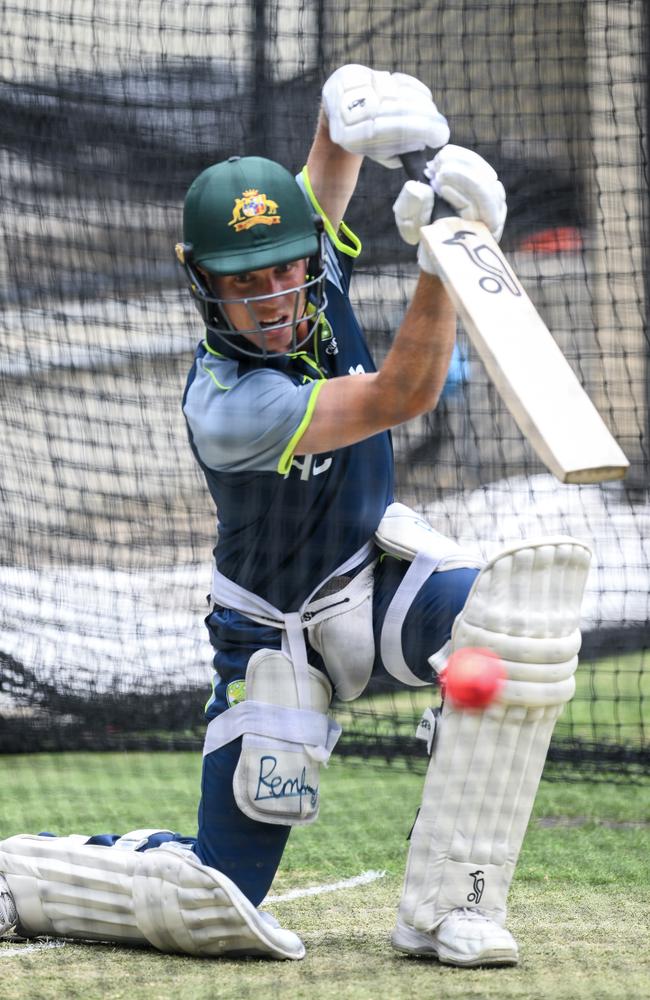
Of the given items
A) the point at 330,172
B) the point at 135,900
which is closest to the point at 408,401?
the point at 330,172

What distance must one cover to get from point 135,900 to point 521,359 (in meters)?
1.25

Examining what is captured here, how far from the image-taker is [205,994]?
2268mm

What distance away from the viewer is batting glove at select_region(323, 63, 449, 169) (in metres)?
2.38

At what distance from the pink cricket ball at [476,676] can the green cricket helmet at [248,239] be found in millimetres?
635

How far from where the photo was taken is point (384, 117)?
7.82 ft

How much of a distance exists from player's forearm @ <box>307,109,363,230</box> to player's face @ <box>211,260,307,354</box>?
0.30 meters

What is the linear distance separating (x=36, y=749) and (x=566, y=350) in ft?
10.4

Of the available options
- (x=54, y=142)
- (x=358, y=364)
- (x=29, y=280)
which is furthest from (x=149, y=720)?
(x=358, y=364)

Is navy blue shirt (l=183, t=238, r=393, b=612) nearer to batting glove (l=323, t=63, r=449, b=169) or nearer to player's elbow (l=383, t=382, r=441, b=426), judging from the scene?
player's elbow (l=383, t=382, r=441, b=426)

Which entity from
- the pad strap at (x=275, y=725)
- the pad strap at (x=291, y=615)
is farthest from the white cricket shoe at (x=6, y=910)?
the pad strap at (x=291, y=615)

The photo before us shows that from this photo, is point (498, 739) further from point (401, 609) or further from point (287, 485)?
point (287, 485)

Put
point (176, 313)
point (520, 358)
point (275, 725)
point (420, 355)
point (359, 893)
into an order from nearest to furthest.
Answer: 1. point (520, 358)
2. point (420, 355)
3. point (275, 725)
4. point (359, 893)
5. point (176, 313)

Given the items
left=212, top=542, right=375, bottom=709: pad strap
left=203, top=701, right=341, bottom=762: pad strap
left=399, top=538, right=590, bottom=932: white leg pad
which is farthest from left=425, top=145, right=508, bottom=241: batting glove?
left=203, top=701, right=341, bottom=762: pad strap

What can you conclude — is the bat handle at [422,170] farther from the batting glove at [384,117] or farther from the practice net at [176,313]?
the practice net at [176,313]
